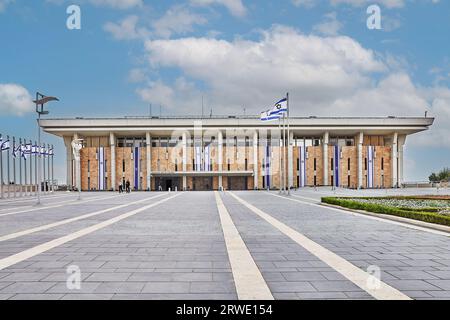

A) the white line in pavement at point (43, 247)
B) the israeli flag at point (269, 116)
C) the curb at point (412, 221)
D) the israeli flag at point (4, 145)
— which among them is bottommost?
the curb at point (412, 221)

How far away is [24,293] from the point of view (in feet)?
17.7

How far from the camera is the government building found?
64688mm

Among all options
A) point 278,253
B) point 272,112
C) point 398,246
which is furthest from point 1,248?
point 272,112

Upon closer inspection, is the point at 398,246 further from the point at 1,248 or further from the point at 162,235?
the point at 1,248

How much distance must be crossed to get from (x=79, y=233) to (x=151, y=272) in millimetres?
5434

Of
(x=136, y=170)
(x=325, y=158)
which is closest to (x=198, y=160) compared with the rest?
(x=136, y=170)

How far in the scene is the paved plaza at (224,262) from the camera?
5.48 m

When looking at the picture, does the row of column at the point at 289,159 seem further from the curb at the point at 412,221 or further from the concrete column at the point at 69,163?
the curb at the point at 412,221

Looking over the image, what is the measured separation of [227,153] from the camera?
216 feet

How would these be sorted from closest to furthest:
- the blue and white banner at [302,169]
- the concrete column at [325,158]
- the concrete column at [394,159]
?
the concrete column at [325,158], the concrete column at [394,159], the blue and white banner at [302,169]

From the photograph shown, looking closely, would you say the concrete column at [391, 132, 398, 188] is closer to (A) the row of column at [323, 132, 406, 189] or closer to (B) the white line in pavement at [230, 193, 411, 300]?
(A) the row of column at [323, 132, 406, 189]

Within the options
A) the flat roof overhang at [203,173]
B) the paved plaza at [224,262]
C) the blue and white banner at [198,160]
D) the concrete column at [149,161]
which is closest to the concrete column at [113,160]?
the concrete column at [149,161]

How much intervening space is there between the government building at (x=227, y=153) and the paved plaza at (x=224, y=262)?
173 feet

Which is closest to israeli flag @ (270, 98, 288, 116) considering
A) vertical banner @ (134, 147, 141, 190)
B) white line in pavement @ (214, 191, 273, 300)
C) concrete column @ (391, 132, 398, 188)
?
white line in pavement @ (214, 191, 273, 300)
